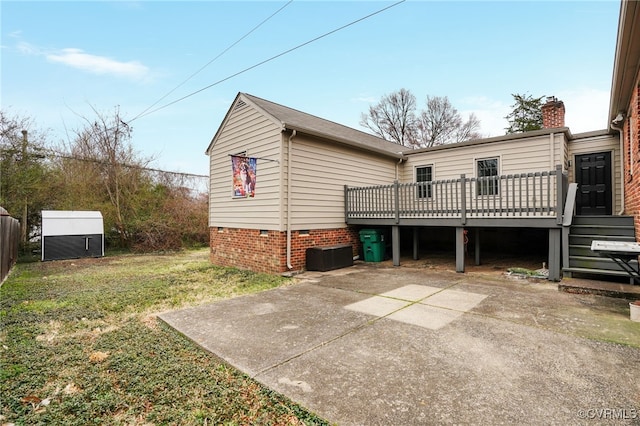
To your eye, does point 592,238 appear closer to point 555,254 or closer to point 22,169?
point 555,254

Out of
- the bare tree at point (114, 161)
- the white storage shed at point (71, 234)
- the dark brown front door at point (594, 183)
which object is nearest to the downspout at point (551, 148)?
the dark brown front door at point (594, 183)

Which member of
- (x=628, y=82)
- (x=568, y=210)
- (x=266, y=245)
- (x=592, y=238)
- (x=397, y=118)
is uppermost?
(x=397, y=118)

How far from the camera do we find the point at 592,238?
6047mm

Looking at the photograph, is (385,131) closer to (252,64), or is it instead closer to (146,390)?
(252,64)

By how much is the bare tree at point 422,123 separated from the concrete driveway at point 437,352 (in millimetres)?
23140

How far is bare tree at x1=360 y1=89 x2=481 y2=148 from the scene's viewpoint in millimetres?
26422

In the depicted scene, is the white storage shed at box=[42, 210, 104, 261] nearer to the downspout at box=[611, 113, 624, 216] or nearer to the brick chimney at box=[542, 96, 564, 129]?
the downspout at box=[611, 113, 624, 216]

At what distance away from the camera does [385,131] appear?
27.5 m

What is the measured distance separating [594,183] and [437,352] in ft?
30.1

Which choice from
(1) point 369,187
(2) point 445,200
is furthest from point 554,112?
(1) point 369,187

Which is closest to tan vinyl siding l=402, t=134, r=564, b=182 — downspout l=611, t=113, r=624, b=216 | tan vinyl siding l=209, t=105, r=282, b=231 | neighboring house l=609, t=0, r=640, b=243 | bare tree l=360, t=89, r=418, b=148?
downspout l=611, t=113, r=624, b=216

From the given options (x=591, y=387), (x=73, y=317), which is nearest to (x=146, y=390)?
(x=73, y=317)

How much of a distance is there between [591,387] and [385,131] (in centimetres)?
2689

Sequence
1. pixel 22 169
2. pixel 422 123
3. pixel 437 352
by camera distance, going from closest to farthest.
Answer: pixel 437 352 → pixel 22 169 → pixel 422 123
